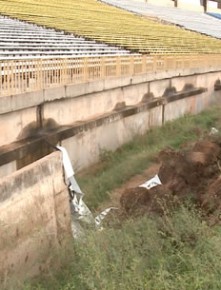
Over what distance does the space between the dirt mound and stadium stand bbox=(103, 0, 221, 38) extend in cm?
3295

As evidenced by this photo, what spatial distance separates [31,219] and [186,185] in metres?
3.28

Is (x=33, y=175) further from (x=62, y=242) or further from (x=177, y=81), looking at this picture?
(x=177, y=81)

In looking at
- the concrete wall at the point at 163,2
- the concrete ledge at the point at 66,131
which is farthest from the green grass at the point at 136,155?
the concrete wall at the point at 163,2

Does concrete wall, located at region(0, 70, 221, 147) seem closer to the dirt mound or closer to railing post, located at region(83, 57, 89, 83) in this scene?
railing post, located at region(83, 57, 89, 83)

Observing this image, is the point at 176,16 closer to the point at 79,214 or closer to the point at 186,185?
the point at 186,185

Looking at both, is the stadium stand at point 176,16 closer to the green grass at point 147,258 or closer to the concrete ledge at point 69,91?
the concrete ledge at point 69,91

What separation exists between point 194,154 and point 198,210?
2.25m

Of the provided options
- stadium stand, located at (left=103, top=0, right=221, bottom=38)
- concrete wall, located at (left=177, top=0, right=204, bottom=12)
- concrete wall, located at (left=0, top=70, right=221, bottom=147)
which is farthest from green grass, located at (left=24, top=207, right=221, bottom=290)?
concrete wall, located at (left=177, top=0, right=204, bottom=12)

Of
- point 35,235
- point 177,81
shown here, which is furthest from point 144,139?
point 35,235

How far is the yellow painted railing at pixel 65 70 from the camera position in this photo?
31.3 feet

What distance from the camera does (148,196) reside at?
337 inches

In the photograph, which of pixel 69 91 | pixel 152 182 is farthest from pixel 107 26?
pixel 152 182

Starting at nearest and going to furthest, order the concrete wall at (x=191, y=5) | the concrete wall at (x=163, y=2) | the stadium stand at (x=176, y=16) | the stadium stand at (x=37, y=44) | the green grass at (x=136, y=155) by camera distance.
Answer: the green grass at (x=136, y=155) < the stadium stand at (x=37, y=44) < the stadium stand at (x=176, y=16) < the concrete wall at (x=163, y=2) < the concrete wall at (x=191, y=5)

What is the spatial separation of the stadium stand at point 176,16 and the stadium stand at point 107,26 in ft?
12.7
